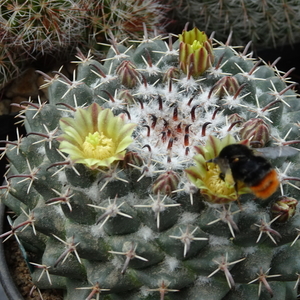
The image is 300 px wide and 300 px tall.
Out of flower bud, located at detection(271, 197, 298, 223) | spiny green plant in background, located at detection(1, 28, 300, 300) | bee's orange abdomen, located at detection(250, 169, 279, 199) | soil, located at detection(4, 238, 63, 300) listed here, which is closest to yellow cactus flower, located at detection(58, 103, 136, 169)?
spiny green plant in background, located at detection(1, 28, 300, 300)

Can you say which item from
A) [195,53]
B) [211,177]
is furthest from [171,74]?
[211,177]

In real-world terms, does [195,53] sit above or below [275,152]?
above

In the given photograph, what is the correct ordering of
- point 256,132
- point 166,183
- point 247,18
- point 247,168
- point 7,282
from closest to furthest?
point 247,168 < point 166,183 < point 256,132 < point 7,282 < point 247,18

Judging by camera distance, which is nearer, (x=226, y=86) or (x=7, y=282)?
(x=226, y=86)

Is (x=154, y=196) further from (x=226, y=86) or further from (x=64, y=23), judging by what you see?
(x=64, y=23)

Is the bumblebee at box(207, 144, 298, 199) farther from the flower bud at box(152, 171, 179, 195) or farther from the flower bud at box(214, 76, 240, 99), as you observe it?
the flower bud at box(214, 76, 240, 99)

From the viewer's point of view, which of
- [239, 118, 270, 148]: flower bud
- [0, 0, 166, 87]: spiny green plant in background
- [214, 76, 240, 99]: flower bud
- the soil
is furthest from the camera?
[0, 0, 166, 87]: spiny green plant in background

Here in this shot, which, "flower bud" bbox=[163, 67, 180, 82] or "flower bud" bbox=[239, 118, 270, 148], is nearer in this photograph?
"flower bud" bbox=[239, 118, 270, 148]

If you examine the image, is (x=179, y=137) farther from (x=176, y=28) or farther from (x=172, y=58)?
(x=176, y=28)
